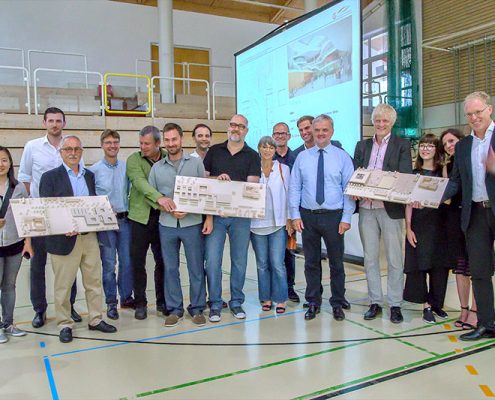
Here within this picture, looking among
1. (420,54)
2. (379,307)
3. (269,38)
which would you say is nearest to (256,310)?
(379,307)

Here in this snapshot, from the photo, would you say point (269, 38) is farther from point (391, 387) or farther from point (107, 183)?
point (391, 387)

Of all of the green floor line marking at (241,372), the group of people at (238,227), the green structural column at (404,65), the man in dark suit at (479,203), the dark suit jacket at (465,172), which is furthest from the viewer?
the green structural column at (404,65)

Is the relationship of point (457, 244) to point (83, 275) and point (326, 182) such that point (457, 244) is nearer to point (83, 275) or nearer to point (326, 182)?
point (326, 182)

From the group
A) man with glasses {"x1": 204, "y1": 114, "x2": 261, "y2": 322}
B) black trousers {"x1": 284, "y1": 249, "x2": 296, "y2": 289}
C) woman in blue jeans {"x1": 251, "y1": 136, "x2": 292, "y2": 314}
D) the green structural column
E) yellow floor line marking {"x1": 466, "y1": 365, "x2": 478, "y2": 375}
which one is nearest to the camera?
yellow floor line marking {"x1": 466, "y1": 365, "x2": 478, "y2": 375}

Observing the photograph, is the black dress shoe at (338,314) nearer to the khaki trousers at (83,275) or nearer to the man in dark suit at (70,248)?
the man in dark suit at (70,248)

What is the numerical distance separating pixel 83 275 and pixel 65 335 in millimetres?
A: 471

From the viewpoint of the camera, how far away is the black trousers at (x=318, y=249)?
12.2ft

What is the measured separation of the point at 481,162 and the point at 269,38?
4.76 metres

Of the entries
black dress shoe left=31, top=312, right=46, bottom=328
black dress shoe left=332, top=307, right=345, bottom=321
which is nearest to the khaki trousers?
black dress shoe left=31, top=312, right=46, bottom=328

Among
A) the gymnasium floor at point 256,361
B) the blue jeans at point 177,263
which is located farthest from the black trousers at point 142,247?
the gymnasium floor at point 256,361

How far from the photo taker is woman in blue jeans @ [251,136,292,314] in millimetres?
3891

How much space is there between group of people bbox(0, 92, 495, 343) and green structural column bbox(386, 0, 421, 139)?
27.0 ft

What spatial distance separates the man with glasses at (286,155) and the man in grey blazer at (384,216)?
80 centimetres

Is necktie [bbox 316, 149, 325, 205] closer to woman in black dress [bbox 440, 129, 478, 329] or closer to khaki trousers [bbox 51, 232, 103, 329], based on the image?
woman in black dress [bbox 440, 129, 478, 329]
